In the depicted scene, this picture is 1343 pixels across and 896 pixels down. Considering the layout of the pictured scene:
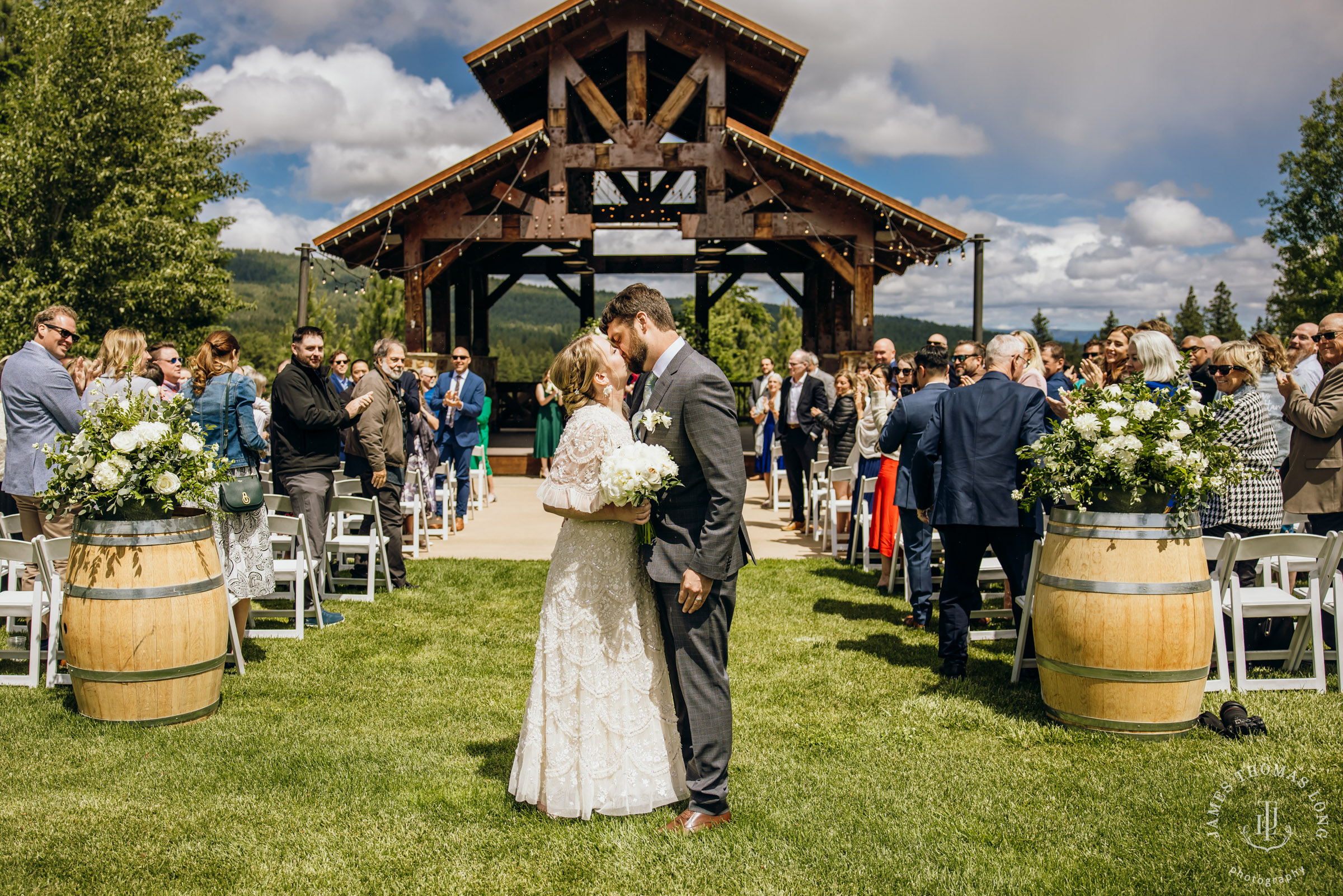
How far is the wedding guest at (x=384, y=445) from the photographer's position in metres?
7.37

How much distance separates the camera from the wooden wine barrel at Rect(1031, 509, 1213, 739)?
4.16 m

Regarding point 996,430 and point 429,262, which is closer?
point 996,430

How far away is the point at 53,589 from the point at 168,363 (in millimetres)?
3052

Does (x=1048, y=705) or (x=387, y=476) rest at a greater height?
(x=387, y=476)

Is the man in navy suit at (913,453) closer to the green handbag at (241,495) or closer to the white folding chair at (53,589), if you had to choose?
the green handbag at (241,495)

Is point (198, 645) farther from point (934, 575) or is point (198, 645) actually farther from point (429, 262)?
point (429, 262)

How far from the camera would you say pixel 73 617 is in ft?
14.5

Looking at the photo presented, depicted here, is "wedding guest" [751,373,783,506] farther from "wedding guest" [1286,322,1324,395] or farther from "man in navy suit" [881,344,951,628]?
"wedding guest" [1286,322,1324,395]

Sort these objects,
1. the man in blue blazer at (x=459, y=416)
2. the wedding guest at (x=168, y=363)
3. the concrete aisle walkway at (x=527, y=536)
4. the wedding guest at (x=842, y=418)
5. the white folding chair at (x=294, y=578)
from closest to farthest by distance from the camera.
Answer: the white folding chair at (x=294, y=578) → the wedding guest at (x=168, y=363) → the concrete aisle walkway at (x=527, y=536) → the wedding guest at (x=842, y=418) → the man in blue blazer at (x=459, y=416)

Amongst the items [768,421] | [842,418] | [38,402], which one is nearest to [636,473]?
[38,402]

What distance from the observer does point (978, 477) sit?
511 centimetres

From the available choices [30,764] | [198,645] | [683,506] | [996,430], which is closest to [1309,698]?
[996,430]

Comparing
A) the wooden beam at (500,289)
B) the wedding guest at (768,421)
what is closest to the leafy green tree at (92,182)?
the wooden beam at (500,289)

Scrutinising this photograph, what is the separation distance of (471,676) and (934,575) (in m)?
4.04
